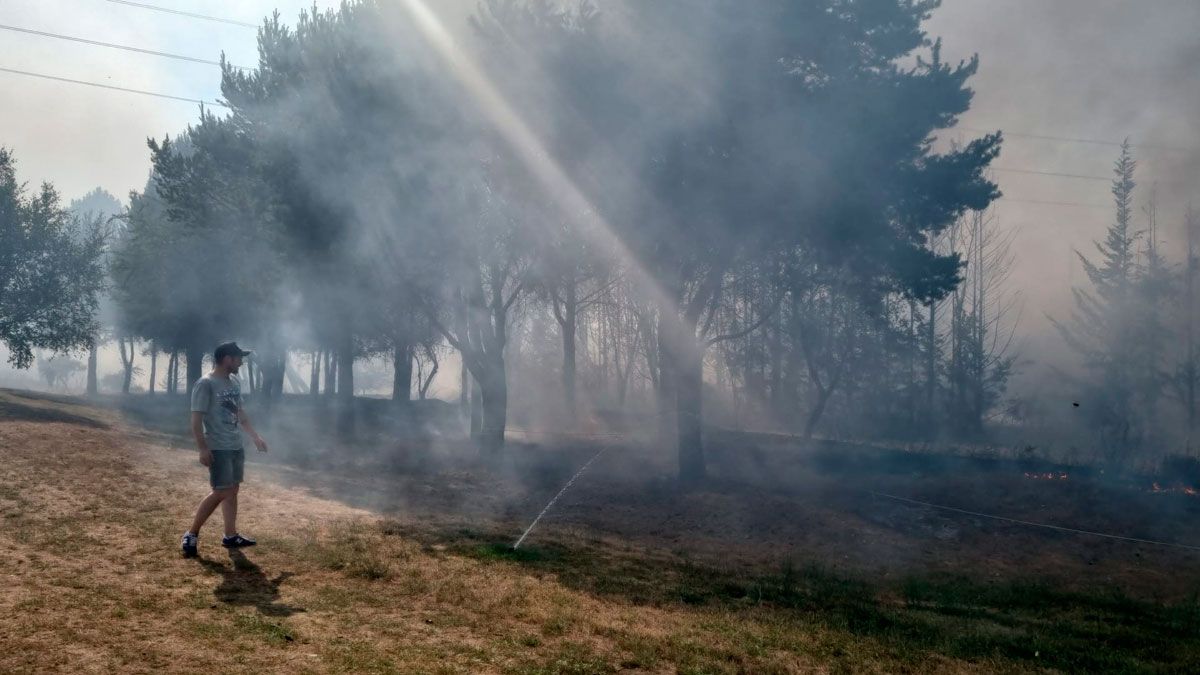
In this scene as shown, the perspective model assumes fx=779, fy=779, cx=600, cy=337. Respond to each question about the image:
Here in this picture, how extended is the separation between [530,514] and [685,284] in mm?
6607

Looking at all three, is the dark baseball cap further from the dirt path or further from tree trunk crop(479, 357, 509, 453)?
tree trunk crop(479, 357, 509, 453)

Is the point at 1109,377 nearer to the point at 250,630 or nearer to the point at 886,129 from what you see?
the point at 886,129

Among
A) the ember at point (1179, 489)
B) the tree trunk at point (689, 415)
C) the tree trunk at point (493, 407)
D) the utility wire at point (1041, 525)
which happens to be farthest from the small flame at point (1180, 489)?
the tree trunk at point (493, 407)

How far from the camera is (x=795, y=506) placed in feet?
46.0

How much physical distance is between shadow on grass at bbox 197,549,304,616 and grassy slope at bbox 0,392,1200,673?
1.0 inches

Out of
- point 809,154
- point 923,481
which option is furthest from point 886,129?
point 923,481

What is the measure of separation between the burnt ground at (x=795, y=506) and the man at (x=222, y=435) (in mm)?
2249

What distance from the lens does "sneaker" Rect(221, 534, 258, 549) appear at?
7055 mm

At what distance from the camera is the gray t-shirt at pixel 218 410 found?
6965 millimetres

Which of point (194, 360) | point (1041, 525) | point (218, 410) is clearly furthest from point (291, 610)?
point (194, 360)

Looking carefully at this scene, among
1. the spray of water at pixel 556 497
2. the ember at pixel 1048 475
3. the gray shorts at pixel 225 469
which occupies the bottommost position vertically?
the spray of water at pixel 556 497

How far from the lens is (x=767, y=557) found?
10.2m

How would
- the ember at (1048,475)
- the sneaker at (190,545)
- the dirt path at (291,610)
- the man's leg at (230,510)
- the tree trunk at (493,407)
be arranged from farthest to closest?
the tree trunk at (493,407) < the ember at (1048,475) < the man's leg at (230,510) < the sneaker at (190,545) < the dirt path at (291,610)

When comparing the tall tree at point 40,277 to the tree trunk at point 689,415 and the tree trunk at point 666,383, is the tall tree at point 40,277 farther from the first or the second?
the tree trunk at point 689,415
